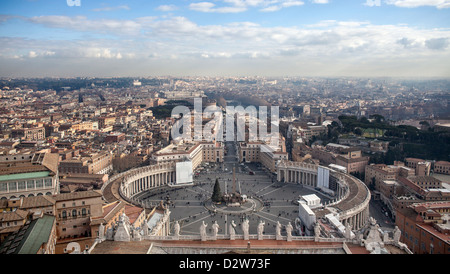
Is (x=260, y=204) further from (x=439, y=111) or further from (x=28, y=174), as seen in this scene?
(x=439, y=111)

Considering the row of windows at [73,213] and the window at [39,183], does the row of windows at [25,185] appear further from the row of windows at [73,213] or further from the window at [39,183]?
the row of windows at [73,213]

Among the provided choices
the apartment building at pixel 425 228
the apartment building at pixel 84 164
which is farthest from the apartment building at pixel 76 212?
the apartment building at pixel 84 164

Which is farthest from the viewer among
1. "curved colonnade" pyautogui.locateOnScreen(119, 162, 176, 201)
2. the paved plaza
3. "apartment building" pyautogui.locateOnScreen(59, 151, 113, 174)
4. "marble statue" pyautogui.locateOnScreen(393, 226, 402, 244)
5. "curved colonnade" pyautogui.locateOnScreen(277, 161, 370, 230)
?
"apartment building" pyautogui.locateOnScreen(59, 151, 113, 174)

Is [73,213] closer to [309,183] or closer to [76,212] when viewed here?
[76,212]

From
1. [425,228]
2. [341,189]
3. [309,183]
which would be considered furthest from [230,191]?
[425,228]

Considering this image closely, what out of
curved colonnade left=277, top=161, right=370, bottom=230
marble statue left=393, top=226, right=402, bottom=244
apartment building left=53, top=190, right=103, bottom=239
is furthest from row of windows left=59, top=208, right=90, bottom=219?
marble statue left=393, top=226, right=402, bottom=244

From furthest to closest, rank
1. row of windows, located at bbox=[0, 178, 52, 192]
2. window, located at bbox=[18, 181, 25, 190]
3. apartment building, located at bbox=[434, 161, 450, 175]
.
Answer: apartment building, located at bbox=[434, 161, 450, 175], window, located at bbox=[18, 181, 25, 190], row of windows, located at bbox=[0, 178, 52, 192]

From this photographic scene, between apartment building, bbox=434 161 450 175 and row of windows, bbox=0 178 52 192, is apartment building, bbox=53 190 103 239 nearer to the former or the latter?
row of windows, bbox=0 178 52 192
